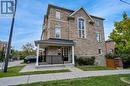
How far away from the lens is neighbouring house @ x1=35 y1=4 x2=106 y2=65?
24.9 meters

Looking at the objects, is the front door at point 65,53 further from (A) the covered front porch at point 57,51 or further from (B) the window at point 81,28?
(B) the window at point 81,28

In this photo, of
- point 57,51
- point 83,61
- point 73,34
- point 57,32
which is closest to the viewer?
point 83,61

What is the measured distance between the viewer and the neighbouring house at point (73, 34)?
24.9 m

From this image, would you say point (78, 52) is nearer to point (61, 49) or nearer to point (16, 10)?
point (61, 49)

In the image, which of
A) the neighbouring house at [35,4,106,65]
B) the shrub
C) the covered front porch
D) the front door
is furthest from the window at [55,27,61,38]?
the shrub

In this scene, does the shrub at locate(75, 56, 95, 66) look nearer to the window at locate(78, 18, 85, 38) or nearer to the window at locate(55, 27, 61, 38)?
the window at locate(55, 27, 61, 38)

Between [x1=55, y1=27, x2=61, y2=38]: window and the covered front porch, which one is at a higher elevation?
[x1=55, y1=27, x2=61, y2=38]: window

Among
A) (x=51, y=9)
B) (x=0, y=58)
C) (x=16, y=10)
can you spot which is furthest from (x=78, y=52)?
(x=0, y=58)

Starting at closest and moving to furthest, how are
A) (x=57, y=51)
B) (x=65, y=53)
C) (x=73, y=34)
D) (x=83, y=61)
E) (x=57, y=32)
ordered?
(x=83, y=61) < (x=57, y=51) < (x=57, y=32) < (x=65, y=53) < (x=73, y=34)

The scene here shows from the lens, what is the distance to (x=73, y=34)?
26.4 meters

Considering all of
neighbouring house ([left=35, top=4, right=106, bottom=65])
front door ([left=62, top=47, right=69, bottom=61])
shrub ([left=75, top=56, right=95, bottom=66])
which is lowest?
shrub ([left=75, top=56, right=95, bottom=66])

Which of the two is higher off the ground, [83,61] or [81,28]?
[81,28]

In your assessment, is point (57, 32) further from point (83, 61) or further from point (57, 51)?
point (83, 61)

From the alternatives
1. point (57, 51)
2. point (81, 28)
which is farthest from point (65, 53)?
point (81, 28)
